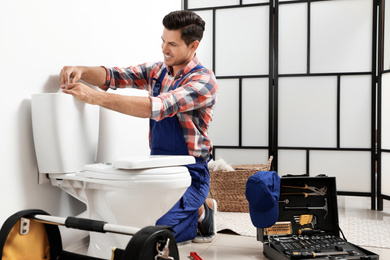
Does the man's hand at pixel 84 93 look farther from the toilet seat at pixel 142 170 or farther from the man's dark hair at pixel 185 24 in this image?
the man's dark hair at pixel 185 24

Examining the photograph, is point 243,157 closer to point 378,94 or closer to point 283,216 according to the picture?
point 378,94

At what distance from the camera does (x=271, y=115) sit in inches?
133

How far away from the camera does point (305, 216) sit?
194 cm

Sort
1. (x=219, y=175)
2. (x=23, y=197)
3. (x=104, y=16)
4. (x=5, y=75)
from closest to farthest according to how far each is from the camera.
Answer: (x=5, y=75)
(x=23, y=197)
(x=104, y=16)
(x=219, y=175)

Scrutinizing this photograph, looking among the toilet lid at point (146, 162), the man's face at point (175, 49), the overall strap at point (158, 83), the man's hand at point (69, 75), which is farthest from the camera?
the overall strap at point (158, 83)

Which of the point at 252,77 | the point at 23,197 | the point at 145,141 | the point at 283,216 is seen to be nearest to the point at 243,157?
the point at 252,77

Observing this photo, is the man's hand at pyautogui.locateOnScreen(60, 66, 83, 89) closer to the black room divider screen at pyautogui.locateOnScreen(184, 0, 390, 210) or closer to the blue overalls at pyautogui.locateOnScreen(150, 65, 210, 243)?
the blue overalls at pyautogui.locateOnScreen(150, 65, 210, 243)

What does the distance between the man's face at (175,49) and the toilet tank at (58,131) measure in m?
0.50

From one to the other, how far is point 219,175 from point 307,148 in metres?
0.87

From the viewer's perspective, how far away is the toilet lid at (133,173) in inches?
58.0

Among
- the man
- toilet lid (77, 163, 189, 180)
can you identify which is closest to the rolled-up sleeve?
the man

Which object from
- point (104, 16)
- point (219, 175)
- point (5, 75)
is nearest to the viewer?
point (5, 75)

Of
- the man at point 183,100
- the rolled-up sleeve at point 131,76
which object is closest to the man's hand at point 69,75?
the man at point 183,100

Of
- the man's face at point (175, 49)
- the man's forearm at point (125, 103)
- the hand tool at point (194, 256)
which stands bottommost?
the hand tool at point (194, 256)
